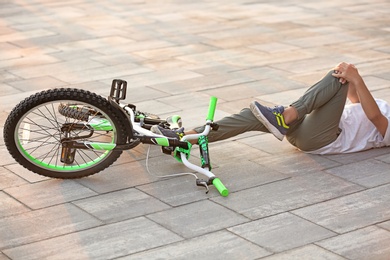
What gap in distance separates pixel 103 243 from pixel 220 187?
→ 906 mm

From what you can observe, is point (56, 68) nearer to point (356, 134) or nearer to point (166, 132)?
point (166, 132)

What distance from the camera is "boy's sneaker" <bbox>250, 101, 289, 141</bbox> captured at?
18.3 feet

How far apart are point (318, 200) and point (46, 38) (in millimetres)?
5435

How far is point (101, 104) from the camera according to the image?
521 centimetres

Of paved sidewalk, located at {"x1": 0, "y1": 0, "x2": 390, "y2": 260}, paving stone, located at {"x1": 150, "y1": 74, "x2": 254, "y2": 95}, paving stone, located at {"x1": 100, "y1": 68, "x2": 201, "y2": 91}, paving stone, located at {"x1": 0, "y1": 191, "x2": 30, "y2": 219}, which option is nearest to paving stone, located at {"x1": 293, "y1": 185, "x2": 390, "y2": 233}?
paved sidewalk, located at {"x1": 0, "y1": 0, "x2": 390, "y2": 260}

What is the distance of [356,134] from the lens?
589 cm

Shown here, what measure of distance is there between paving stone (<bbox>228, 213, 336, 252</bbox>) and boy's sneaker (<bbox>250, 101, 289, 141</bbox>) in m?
0.84

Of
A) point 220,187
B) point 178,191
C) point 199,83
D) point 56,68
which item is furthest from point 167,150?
point 56,68

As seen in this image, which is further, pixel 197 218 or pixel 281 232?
pixel 197 218

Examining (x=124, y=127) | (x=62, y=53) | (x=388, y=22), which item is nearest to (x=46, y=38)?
(x=62, y=53)

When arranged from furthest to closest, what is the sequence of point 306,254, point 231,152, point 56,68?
point 56,68 → point 231,152 → point 306,254

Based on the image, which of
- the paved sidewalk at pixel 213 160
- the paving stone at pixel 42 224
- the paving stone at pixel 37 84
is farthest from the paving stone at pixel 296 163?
the paving stone at pixel 37 84

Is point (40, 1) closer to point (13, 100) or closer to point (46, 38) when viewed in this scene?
point (46, 38)

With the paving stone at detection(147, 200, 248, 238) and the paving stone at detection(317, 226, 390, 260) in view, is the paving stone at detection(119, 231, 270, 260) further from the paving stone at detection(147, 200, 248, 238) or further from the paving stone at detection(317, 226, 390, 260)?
the paving stone at detection(317, 226, 390, 260)
